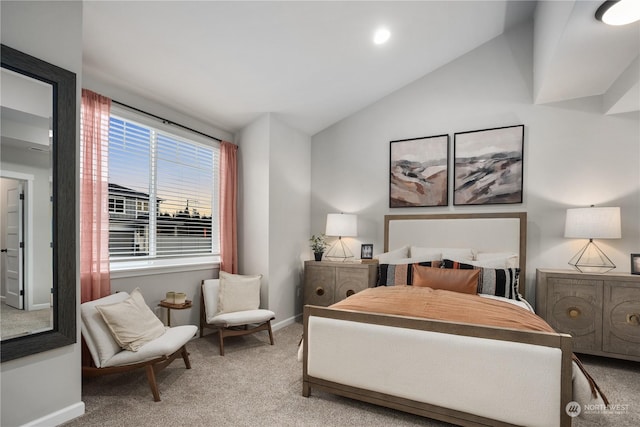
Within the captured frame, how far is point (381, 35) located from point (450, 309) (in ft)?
8.70

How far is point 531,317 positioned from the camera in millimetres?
2316

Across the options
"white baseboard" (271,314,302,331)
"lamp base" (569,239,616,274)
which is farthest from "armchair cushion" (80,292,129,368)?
"lamp base" (569,239,616,274)

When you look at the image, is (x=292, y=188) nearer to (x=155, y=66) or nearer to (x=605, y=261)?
(x=155, y=66)

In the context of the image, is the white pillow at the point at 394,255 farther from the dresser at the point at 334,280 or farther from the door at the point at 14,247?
the door at the point at 14,247

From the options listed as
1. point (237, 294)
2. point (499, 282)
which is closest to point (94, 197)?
point (237, 294)

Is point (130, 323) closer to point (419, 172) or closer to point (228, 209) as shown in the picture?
point (228, 209)

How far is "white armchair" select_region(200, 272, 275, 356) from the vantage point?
3340 mm

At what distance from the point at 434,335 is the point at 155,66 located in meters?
3.07

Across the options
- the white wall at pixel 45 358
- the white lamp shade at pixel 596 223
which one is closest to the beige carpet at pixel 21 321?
the white wall at pixel 45 358

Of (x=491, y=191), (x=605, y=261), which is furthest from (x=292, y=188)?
(x=605, y=261)

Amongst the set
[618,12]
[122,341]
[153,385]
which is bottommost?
[153,385]

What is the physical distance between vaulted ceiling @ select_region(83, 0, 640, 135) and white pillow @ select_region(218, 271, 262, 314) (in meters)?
1.91

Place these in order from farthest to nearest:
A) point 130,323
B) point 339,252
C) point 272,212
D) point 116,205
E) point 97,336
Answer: point 339,252 → point 272,212 → point 116,205 → point 130,323 → point 97,336

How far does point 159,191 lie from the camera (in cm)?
349
